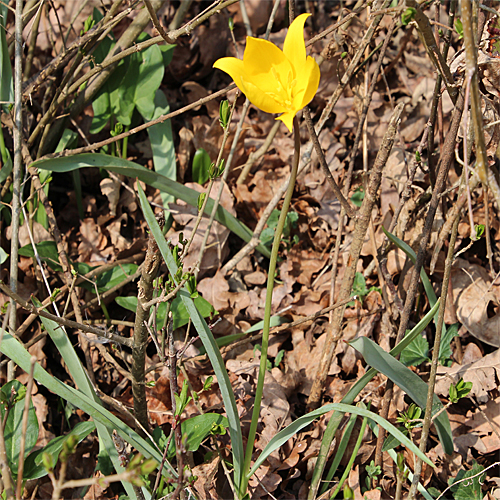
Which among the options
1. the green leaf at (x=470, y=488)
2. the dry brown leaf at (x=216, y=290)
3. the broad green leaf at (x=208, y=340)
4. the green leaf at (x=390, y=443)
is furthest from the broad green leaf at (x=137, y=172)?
the green leaf at (x=470, y=488)

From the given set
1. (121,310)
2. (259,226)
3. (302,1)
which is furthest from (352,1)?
(121,310)

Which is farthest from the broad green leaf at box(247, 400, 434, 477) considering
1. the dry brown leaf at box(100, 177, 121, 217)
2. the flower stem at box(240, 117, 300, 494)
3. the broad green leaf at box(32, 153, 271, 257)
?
the dry brown leaf at box(100, 177, 121, 217)

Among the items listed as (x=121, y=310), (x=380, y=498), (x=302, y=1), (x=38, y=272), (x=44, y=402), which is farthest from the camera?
(x=302, y=1)

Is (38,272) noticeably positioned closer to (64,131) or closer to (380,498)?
(64,131)

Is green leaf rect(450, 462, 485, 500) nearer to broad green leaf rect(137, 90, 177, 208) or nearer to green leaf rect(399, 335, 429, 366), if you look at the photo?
green leaf rect(399, 335, 429, 366)

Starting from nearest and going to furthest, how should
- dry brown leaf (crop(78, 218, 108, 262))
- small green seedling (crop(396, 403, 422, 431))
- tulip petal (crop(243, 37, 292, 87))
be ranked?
tulip petal (crop(243, 37, 292, 87)) → small green seedling (crop(396, 403, 422, 431)) → dry brown leaf (crop(78, 218, 108, 262))
